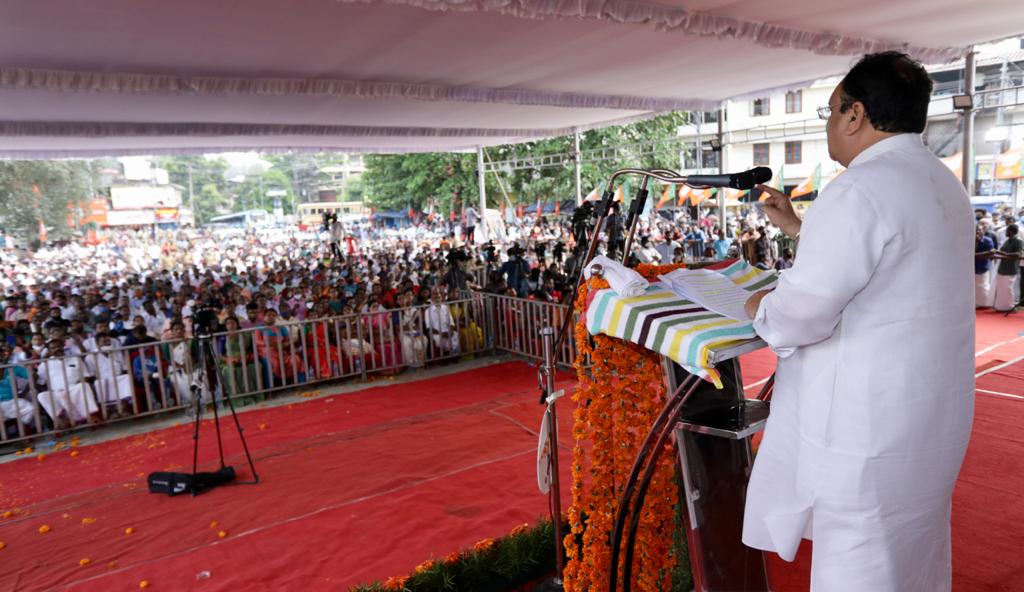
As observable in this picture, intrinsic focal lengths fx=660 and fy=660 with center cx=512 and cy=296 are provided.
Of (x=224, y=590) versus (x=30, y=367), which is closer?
(x=224, y=590)

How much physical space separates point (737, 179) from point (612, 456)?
1.23 metres

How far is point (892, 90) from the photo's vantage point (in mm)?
1745

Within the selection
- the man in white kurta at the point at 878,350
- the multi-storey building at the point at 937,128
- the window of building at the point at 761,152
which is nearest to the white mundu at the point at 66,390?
the man in white kurta at the point at 878,350

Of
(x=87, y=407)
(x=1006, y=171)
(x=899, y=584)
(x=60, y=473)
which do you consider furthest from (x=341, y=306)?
(x=1006, y=171)

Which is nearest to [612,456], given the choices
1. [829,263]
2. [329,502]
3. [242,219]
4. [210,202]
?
[829,263]

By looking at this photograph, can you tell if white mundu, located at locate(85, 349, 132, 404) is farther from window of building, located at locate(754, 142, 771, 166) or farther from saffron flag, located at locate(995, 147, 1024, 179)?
window of building, located at locate(754, 142, 771, 166)

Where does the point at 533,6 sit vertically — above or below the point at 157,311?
above

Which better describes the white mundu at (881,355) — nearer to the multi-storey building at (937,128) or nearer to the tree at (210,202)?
the multi-storey building at (937,128)

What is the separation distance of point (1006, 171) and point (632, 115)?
41.7 ft

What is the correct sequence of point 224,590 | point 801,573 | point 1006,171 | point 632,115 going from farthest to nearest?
point 1006,171, point 632,115, point 224,590, point 801,573

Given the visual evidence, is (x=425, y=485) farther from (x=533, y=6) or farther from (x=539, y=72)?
(x=539, y=72)

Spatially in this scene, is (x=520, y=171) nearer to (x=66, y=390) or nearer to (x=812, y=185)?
(x=812, y=185)

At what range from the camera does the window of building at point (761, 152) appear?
123 feet

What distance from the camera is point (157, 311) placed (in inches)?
436
